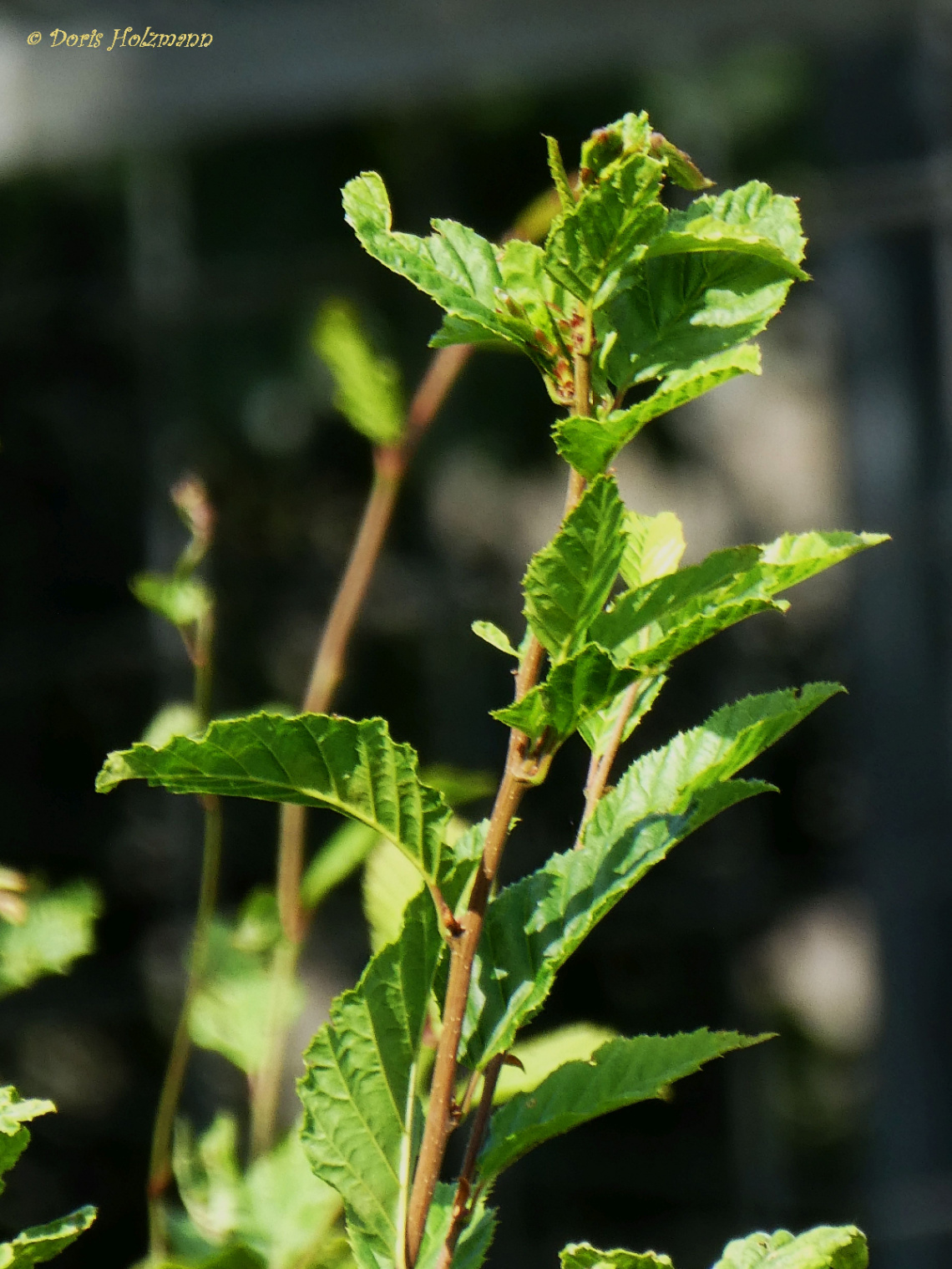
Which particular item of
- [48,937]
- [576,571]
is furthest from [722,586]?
[48,937]

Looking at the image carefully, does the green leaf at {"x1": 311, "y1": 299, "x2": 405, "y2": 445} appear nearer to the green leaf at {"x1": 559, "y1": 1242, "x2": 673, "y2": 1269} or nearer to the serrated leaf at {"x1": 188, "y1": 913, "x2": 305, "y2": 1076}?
the serrated leaf at {"x1": 188, "y1": 913, "x2": 305, "y2": 1076}

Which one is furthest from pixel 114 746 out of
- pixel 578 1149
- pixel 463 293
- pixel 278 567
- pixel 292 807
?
pixel 463 293

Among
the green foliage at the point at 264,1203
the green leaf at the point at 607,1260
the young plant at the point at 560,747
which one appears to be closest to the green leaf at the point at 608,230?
Result: the young plant at the point at 560,747

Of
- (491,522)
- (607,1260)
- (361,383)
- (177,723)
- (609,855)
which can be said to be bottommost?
(607,1260)

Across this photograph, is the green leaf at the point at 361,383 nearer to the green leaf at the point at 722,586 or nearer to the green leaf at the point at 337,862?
the green leaf at the point at 337,862

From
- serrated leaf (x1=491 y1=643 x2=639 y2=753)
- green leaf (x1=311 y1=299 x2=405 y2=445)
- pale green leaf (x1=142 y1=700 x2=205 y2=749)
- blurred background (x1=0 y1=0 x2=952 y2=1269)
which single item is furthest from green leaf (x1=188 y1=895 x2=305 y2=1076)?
blurred background (x1=0 y1=0 x2=952 y2=1269)

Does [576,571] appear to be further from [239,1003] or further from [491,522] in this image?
[491,522]

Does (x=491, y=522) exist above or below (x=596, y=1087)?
above
